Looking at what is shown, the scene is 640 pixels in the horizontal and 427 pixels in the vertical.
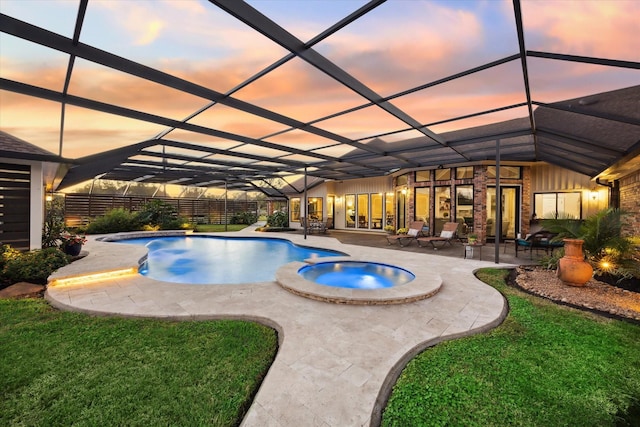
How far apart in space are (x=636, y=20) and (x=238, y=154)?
9257mm

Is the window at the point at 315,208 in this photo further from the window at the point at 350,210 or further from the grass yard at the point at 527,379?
the grass yard at the point at 527,379

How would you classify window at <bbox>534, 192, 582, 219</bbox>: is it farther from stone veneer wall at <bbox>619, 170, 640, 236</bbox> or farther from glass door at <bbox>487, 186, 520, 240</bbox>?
stone veneer wall at <bbox>619, 170, 640, 236</bbox>

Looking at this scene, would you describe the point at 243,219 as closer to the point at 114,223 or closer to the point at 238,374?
the point at 114,223

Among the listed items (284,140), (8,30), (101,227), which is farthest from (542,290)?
(101,227)

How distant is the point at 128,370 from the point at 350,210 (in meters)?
16.7

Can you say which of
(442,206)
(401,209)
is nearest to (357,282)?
(442,206)

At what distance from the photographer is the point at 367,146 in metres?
8.84

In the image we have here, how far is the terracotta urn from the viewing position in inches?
205

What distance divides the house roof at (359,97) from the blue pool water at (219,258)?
3.85m

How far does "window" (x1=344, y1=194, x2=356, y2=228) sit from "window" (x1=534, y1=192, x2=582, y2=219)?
31.8ft

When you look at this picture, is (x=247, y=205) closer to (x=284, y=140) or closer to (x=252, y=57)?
(x=284, y=140)

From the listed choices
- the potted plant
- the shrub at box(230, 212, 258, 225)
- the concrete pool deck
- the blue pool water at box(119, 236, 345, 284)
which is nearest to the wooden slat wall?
the potted plant

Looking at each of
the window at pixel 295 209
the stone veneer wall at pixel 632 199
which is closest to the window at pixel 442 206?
the stone veneer wall at pixel 632 199

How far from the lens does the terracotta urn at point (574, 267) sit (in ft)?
17.1
